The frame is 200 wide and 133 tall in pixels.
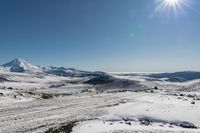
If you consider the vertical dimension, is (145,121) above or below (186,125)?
above

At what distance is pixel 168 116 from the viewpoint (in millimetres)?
35938

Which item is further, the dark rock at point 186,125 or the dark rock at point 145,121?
the dark rock at point 186,125

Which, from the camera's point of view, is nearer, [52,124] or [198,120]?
[52,124]

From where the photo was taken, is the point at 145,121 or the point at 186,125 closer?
the point at 186,125

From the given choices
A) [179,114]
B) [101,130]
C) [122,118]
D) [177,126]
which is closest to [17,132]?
[101,130]

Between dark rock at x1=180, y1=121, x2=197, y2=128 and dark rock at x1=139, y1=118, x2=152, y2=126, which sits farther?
dark rock at x1=180, y1=121, x2=197, y2=128

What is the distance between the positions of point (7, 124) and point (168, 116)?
19.7m

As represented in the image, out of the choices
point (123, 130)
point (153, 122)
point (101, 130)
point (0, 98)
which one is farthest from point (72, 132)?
point (0, 98)

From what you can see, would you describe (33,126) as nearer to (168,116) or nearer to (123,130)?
(123,130)

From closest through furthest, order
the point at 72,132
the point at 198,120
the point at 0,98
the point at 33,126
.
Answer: the point at 72,132 < the point at 33,126 < the point at 198,120 < the point at 0,98

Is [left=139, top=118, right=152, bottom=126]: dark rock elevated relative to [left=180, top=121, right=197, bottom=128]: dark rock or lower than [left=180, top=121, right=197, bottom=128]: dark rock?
elevated

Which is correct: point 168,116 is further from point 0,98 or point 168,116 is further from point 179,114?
point 0,98

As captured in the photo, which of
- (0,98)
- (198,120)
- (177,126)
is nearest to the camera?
(177,126)

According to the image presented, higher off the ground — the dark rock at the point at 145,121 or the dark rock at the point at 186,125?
the dark rock at the point at 145,121
